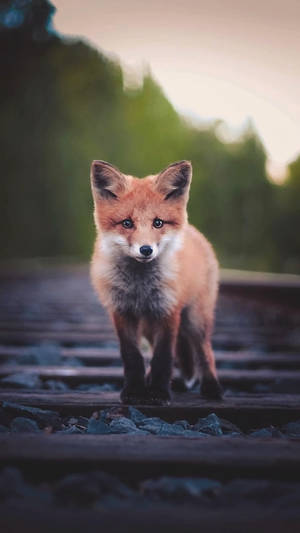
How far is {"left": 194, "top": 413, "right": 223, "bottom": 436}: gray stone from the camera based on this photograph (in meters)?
2.00

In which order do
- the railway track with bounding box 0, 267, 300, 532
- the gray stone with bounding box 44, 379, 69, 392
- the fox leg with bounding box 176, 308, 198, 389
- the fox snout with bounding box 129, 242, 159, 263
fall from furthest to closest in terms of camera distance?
the fox leg with bounding box 176, 308, 198, 389 < the gray stone with bounding box 44, 379, 69, 392 < the fox snout with bounding box 129, 242, 159, 263 < the railway track with bounding box 0, 267, 300, 532

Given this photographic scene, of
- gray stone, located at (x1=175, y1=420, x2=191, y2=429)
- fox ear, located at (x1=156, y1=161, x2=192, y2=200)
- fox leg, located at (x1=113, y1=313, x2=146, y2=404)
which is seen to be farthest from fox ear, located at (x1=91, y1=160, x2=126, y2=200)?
gray stone, located at (x1=175, y1=420, x2=191, y2=429)

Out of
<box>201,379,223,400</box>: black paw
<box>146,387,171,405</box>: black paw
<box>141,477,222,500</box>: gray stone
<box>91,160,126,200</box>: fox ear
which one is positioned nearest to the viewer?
<box>141,477,222,500</box>: gray stone

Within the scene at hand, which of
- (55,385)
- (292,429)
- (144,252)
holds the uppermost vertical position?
(144,252)

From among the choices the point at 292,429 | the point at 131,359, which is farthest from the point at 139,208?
the point at 292,429

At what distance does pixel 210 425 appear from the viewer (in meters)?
2.03

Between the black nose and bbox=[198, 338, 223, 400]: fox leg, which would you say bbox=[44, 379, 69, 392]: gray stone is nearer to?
bbox=[198, 338, 223, 400]: fox leg

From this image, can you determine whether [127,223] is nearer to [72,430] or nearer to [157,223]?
[157,223]

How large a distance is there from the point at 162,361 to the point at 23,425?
0.85 m

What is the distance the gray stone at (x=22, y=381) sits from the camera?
2932 mm

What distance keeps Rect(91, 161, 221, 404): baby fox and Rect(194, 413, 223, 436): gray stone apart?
1.12 ft

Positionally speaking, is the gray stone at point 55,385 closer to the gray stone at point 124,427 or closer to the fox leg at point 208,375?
the fox leg at point 208,375

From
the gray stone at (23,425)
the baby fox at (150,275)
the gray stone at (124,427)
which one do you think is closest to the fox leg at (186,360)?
the baby fox at (150,275)

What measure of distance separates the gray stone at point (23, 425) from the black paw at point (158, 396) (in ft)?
2.10
